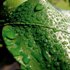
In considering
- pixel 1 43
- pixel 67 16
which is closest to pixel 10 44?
pixel 1 43

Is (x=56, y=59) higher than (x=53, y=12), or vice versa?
(x=53, y=12)

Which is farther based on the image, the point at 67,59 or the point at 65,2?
the point at 65,2

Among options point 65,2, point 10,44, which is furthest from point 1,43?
point 65,2

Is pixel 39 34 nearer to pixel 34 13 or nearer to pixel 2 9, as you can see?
pixel 34 13

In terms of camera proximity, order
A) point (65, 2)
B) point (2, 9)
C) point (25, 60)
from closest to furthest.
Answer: point (25, 60), point (2, 9), point (65, 2)

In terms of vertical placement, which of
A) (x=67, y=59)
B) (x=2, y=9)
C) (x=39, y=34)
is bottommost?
(x=67, y=59)

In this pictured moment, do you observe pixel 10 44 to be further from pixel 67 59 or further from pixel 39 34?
pixel 67 59

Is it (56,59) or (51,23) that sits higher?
(51,23)

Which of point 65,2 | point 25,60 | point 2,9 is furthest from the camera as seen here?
point 65,2

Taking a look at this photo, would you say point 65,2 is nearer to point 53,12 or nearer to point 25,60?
point 53,12
